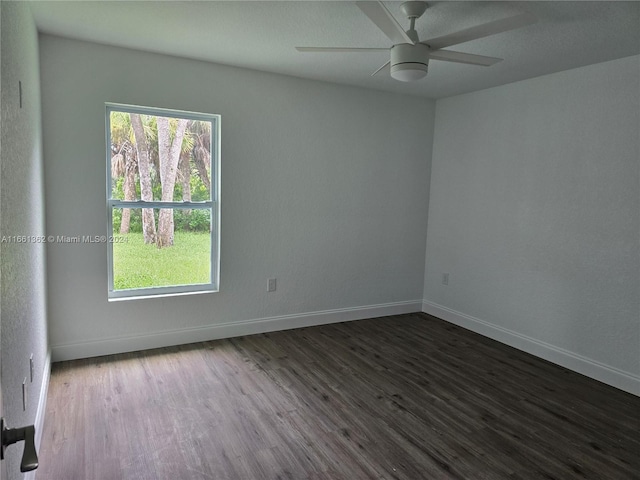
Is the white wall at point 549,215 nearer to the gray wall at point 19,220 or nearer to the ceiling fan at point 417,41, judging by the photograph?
the ceiling fan at point 417,41

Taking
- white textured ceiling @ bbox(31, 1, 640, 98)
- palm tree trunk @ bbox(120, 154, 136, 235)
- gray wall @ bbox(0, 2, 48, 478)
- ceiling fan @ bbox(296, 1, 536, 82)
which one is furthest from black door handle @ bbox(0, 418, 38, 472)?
palm tree trunk @ bbox(120, 154, 136, 235)

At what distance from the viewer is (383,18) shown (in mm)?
2059

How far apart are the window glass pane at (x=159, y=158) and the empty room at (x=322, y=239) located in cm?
2

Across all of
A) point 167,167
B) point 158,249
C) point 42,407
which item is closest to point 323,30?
point 167,167

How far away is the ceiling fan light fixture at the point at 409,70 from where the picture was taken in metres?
2.44

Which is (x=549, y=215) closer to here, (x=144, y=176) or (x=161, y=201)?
(x=161, y=201)

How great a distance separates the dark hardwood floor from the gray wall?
42cm

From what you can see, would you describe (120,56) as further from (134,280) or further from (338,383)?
(338,383)

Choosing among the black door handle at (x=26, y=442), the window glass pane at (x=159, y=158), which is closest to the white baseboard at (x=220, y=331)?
the window glass pane at (x=159, y=158)

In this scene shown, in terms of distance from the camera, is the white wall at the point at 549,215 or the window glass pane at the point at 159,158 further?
the window glass pane at the point at 159,158

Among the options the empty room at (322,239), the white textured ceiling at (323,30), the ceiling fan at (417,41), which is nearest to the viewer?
the ceiling fan at (417,41)

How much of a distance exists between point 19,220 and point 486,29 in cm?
242

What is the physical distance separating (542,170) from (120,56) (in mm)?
3568

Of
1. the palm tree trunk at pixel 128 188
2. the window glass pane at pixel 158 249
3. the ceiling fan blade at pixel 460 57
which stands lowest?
the window glass pane at pixel 158 249
